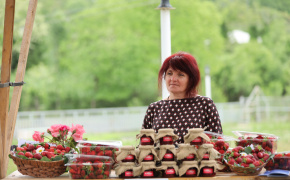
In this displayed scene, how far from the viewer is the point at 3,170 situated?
2584mm

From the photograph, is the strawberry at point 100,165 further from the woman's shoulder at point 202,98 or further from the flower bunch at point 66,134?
the woman's shoulder at point 202,98

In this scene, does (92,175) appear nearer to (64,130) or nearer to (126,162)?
(126,162)

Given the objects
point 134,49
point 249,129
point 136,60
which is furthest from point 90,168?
point 136,60

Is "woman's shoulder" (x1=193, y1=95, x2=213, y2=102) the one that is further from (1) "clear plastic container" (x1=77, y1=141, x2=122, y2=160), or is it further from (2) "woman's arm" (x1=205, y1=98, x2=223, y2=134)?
(1) "clear plastic container" (x1=77, y1=141, x2=122, y2=160)

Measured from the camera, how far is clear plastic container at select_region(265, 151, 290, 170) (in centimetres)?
237

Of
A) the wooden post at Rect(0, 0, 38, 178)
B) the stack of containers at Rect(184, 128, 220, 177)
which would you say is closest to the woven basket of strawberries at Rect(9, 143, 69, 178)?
the wooden post at Rect(0, 0, 38, 178)

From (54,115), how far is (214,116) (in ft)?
45.1

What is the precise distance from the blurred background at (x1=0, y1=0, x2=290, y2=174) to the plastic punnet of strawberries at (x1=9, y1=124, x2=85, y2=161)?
1180cm

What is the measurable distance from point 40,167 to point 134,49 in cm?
1383

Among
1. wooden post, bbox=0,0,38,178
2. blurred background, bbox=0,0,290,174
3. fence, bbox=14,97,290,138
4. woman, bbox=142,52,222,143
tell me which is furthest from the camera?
blurred background, bbox=0,0,290,174

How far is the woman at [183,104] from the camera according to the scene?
282 centimetres

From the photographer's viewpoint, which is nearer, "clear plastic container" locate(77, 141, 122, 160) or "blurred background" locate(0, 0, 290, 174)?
"clear plastic container" locate(77, 141, 122, 160)

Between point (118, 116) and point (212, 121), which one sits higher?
point (212, 121)

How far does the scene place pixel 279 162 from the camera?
238 centimetres
